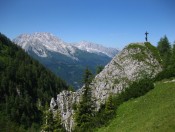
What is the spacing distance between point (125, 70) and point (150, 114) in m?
36.9

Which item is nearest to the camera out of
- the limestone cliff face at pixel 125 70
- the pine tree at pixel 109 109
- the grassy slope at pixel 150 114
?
the grassy slope at pixel 150 114

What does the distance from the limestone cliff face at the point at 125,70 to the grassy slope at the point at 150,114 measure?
68.3 feet

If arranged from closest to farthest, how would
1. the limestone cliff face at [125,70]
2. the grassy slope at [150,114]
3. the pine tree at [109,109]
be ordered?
the grassy slope at [150,114] < the pine tree at [109,109] < the limestone cliff face at [125,70]

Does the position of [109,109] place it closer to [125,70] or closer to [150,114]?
[150,114]

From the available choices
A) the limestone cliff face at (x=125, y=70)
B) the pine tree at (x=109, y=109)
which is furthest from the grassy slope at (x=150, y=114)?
the limestone cliff face at (x=125, y=70)

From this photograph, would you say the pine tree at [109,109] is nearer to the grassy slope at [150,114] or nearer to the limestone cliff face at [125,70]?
the grassy slope at [150,114]

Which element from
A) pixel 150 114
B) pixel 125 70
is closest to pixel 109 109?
pixel 150 114

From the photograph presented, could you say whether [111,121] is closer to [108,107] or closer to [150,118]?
[108,107]

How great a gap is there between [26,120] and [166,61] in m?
147

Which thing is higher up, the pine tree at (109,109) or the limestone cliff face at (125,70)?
the limestone cliff face at (125,70)

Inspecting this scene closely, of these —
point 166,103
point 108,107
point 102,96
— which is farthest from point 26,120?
point 166,103

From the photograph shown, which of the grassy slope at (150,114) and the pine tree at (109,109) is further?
the pine tree at (109,109)

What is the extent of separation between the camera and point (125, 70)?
71.1 meters

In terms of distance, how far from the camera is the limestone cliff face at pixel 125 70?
67750mm
